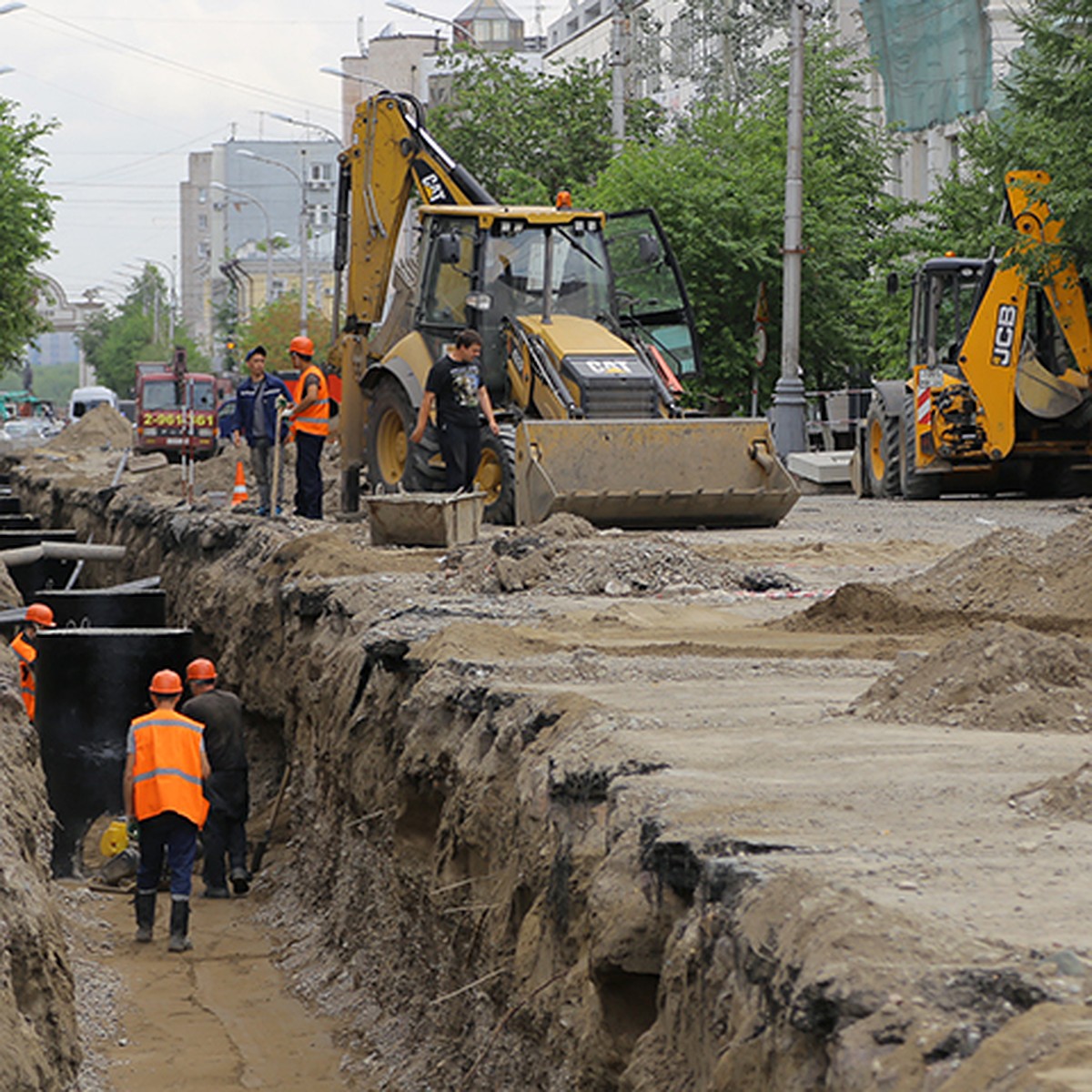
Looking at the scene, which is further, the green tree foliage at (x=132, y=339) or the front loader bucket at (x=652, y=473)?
the green tree foliage at (x=132, y=339)

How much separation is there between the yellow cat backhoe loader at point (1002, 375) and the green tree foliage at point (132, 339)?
8284 centimetres

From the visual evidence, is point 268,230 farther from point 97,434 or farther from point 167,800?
point 167,800

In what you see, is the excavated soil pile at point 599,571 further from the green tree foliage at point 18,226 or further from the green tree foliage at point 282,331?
the green tree foliage at point 282,331

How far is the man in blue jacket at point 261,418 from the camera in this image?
1852 centimetres

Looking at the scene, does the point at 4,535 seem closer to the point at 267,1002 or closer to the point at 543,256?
the point at 543,256

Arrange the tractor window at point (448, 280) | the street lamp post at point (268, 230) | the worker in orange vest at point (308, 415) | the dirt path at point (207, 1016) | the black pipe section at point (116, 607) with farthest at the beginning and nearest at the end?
the street lamp post at point (268, 230) → the black pipe section at point (116, 607) → the worker in orange vest at point (308, 415) → the tractor window at point (448, 280) → the dirt path at point (207, 1016)

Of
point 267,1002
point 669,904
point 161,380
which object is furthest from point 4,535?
point 161,380

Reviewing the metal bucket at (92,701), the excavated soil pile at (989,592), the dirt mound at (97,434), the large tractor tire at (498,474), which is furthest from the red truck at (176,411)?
the excavated soil pile at (989,592)

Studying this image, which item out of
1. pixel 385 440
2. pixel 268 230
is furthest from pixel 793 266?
pixel 268 230

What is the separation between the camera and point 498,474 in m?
16.4

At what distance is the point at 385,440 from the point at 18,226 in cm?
2438

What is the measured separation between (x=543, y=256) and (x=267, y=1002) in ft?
29.5

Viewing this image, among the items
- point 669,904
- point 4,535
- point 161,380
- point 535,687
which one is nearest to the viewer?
point 669,904

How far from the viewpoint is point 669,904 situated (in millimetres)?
4859
